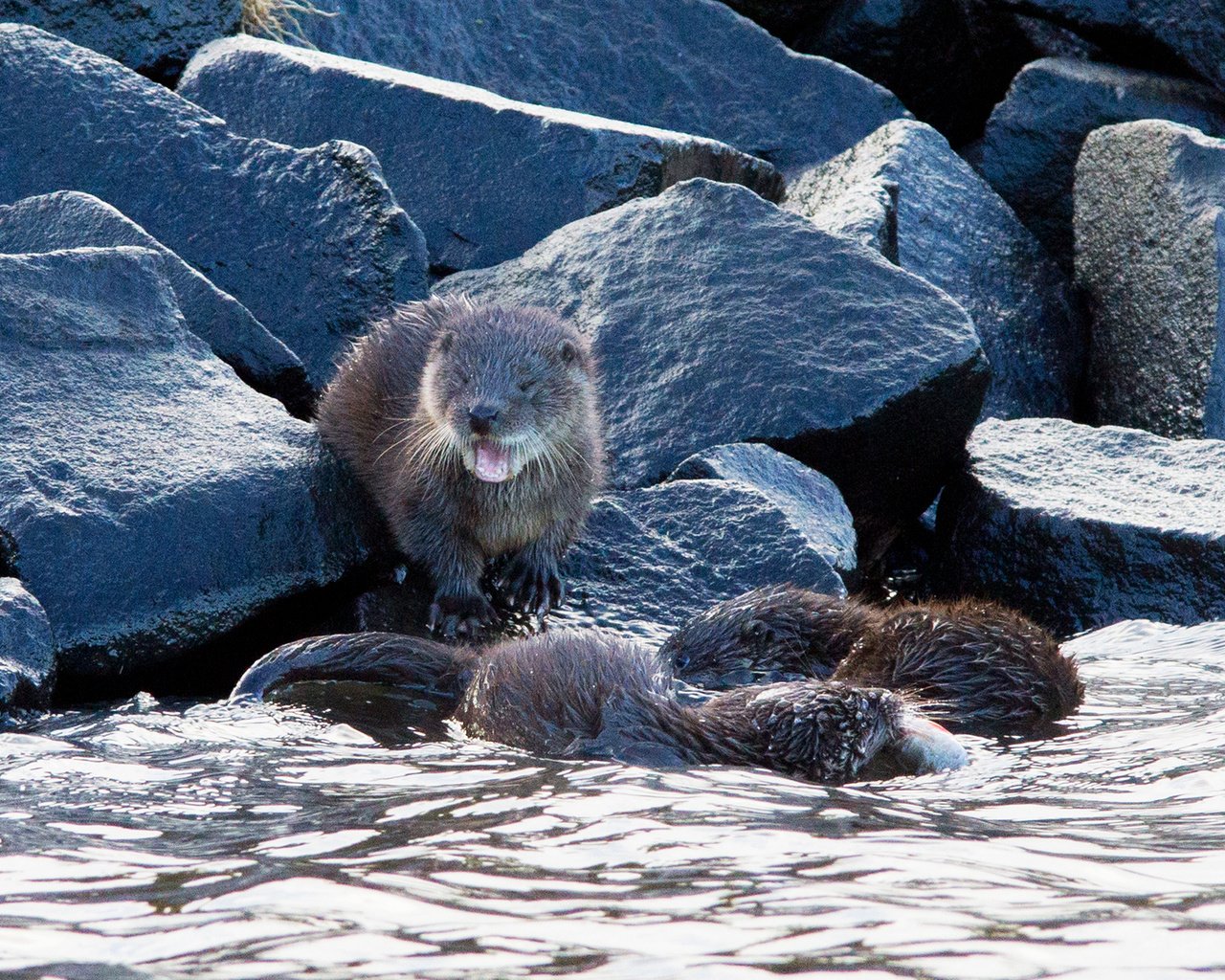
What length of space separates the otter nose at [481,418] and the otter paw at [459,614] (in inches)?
22.4

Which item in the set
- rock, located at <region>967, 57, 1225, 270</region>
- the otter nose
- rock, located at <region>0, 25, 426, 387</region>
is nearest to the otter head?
the otter nose

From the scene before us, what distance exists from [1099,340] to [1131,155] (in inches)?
37.3

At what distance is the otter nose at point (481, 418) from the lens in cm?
529

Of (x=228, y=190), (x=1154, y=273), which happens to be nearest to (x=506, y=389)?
(x=228, y=190)

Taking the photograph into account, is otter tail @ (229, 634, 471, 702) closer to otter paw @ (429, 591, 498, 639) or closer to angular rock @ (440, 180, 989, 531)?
otter paw @ (429, 591, 498, 639)

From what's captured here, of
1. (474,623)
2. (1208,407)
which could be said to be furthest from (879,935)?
(1208,407)

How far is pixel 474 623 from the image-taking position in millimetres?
5328

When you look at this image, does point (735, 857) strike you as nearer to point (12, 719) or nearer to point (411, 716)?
point (411, 716)

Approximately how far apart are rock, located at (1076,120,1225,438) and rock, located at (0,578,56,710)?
17.8 feet

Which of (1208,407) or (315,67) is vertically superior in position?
(315,67)

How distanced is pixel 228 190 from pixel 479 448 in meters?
2.21

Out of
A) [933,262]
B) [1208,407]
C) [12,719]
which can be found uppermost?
[933,262]

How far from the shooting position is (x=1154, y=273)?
8.12m

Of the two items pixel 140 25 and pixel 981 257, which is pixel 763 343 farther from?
pixel 140 25
